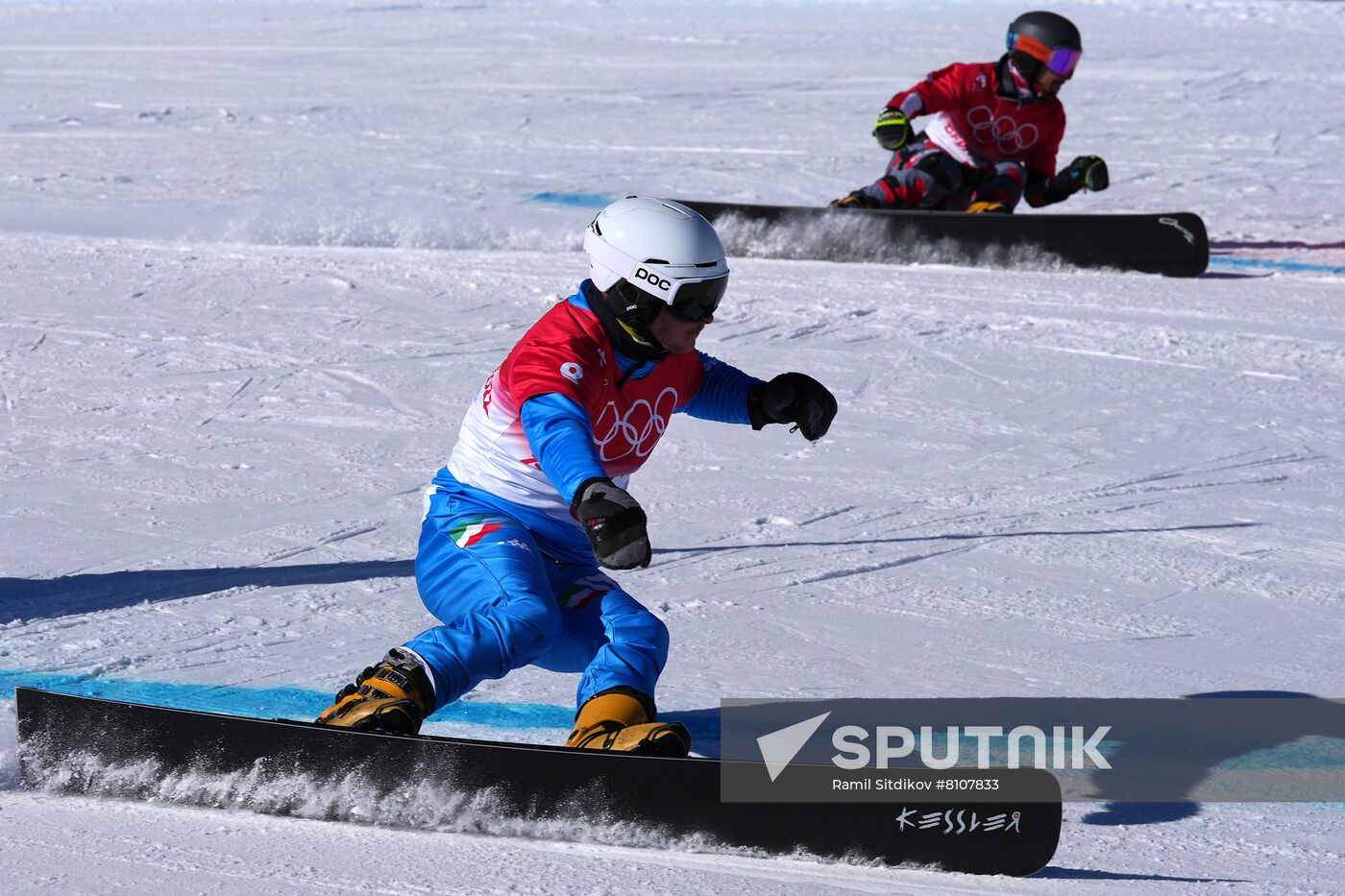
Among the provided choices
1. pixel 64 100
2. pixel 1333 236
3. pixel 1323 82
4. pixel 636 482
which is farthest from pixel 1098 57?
pixel 636 482

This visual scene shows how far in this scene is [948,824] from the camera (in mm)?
2980

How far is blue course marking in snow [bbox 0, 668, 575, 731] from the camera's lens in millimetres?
3756

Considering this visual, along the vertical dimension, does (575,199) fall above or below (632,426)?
above

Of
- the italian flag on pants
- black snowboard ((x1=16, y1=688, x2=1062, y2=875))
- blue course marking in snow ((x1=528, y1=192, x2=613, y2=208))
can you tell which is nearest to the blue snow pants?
the italian flag on pants

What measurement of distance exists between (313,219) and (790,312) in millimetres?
3549

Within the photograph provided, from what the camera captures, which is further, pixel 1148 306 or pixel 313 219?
pixel 313 219

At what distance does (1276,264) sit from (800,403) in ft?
22.2

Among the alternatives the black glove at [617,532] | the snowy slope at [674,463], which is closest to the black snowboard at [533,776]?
the snowy slope at [674,463]

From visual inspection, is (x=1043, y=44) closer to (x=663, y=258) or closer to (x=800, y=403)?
(x=800, y=403)

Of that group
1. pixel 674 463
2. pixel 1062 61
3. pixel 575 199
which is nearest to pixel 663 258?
pixel 674 463

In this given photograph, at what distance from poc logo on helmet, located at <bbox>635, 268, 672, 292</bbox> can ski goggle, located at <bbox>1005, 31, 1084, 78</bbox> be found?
→ 20.9 ft

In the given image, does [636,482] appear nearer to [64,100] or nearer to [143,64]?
[64,100]

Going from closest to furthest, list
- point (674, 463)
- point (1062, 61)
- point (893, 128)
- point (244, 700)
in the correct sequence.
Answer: point (244, 700)
point (674, 463)
point (1062, 61)
point (893, 128)

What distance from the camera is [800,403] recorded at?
370cm
